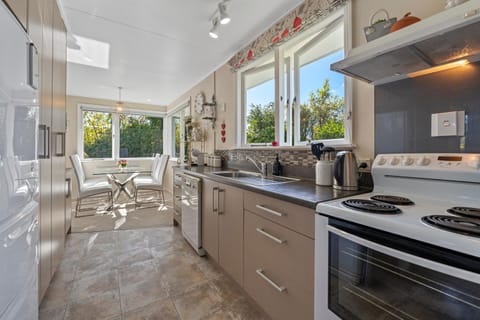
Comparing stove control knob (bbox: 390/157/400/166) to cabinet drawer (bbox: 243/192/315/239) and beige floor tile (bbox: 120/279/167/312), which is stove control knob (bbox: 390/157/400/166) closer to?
cabinet drawer (bbox: 243/192/315/239)

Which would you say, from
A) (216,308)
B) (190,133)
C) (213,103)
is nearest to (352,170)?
(216,308)

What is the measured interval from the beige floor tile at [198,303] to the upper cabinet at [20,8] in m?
1.87

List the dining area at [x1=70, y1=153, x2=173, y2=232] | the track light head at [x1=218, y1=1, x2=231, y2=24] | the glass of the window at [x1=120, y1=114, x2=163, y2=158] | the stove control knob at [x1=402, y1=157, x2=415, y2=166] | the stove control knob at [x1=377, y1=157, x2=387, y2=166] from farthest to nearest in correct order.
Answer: the glass of the window at [x1=120, y1=114, x2=163, y2=158], the dining area at [x1=70, y1=153, x2=173, y2=232], the track light head at [x1=218, y1=1, x2=231, y2=24], the stove control knob at [x1=377, y1=157, x2=387, y2=166], the stove control knob at [x1=402, y1=157, x2=415, y2=166]

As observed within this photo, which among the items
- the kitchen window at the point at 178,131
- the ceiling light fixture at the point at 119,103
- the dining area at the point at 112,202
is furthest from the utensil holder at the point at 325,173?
the ceiling light fixture at the point at 119,103

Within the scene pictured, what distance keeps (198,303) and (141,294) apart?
0.46m

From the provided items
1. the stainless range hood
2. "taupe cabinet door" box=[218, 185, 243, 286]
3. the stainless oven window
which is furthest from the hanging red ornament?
the stainless oven window

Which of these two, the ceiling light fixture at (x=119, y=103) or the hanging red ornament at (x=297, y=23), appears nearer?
the hanging red ornament at (x=297, y=23)

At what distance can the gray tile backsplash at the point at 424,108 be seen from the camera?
97cm

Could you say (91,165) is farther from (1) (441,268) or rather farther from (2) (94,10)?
(1) (441,268)

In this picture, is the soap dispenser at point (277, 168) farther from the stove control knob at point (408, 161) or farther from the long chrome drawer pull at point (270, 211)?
the stove control knob at point (408, 161)

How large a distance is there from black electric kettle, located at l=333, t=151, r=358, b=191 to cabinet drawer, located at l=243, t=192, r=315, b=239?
39 centimetres

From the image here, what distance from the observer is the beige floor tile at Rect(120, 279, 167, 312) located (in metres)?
1.51

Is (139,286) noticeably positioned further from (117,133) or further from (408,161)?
(117,133)

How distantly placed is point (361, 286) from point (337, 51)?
5.33 feet
